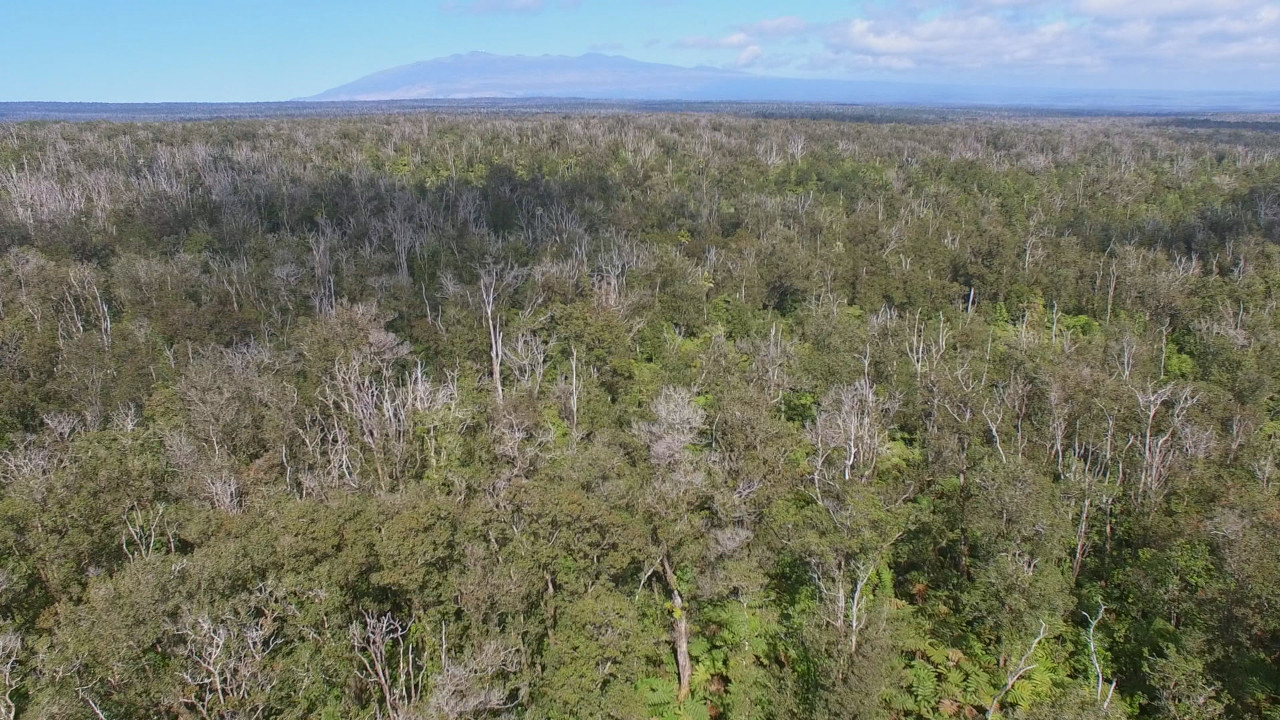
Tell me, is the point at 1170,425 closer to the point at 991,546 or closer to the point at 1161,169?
the point at 991,546

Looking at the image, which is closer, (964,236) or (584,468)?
(584,468)

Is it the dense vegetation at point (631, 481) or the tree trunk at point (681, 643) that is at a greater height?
the dense vegetation at point (631, 481)

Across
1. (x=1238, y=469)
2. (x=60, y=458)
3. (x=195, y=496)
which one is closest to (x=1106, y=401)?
(x=1238, y=469)

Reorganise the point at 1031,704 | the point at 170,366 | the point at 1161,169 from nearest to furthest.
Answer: the point at 1031,704 < the point at 170,366 < the point at 1161,169

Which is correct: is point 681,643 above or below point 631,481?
below

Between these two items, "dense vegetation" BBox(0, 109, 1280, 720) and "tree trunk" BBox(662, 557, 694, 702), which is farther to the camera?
"tree trunk" BBox(662, 557, 694, 702)

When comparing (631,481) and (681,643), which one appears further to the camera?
(631,481)

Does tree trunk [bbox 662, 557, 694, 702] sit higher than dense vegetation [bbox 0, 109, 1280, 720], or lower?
lower

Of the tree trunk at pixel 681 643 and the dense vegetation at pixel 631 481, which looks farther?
the tree trunk at pixel 681 643
